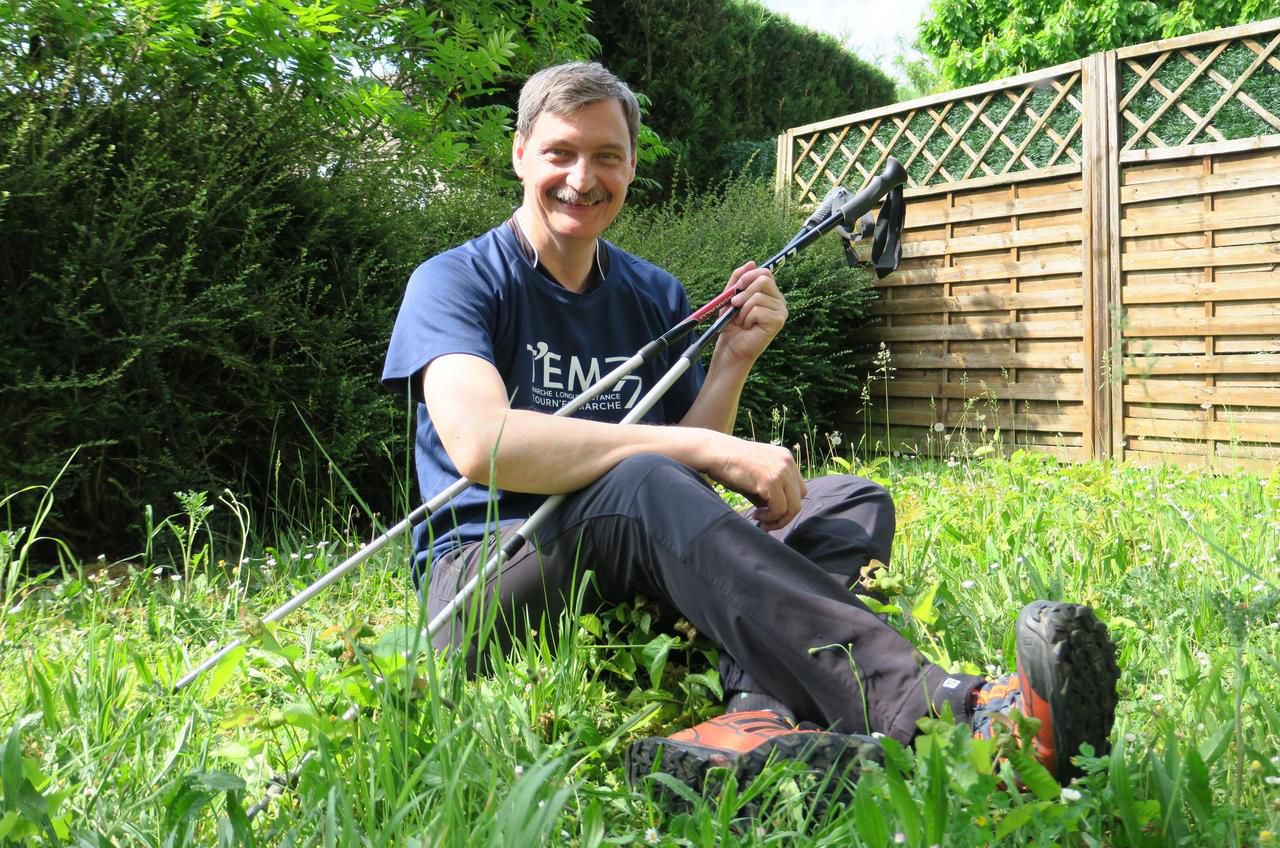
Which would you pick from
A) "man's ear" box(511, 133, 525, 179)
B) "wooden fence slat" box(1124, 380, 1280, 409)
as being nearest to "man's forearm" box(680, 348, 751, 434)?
"man's ear" box(511, 133, 525, 179)

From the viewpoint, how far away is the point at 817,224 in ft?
8.05

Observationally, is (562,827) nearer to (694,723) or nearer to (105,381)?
(694,723)

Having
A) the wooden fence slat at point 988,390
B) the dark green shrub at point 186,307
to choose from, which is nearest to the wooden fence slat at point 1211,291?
the wooden fence slat at point 988,390

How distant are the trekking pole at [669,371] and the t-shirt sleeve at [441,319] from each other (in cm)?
23

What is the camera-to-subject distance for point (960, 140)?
22.7 feet

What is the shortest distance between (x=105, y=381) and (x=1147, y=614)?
9.78 feet

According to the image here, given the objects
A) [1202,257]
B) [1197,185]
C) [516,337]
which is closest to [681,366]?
[516,337]

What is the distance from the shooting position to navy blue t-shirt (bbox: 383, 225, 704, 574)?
1.96 metres

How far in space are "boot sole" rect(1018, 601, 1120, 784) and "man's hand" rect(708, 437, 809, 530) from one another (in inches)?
20.5

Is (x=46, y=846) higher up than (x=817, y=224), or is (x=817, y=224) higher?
(x=817, y=224)

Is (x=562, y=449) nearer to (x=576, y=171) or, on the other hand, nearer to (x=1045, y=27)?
(x=576, y=171)

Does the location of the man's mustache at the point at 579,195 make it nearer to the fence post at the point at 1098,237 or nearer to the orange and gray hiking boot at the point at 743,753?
the orange and gray hiking boot at the point at 743,753

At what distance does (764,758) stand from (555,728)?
394 millimetres

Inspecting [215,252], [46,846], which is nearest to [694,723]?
[46,846]
